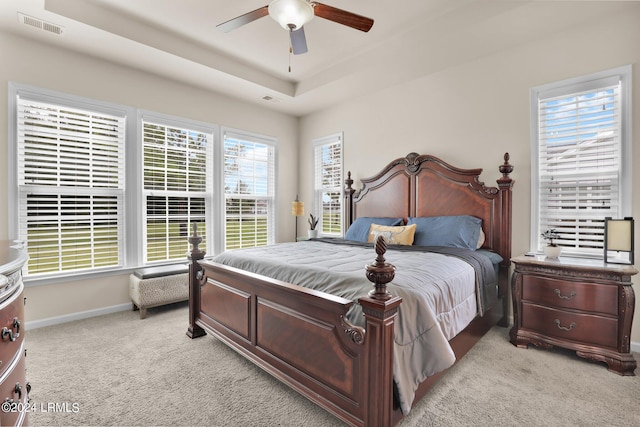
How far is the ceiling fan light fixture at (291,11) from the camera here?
2154mm

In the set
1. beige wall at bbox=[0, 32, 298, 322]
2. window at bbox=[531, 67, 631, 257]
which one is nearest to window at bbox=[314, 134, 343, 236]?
beige wall at bbox=[0, 32, 298, 322]

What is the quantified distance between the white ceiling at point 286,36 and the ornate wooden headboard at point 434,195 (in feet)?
3.90

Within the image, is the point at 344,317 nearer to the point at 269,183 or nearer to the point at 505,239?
the point at 505,239

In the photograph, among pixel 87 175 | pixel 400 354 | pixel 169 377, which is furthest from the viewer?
pixel 87 175

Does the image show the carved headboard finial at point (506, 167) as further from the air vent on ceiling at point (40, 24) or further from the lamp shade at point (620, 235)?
the air vent on ceiling at point (40, 24)

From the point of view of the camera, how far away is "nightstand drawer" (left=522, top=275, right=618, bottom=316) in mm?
2311

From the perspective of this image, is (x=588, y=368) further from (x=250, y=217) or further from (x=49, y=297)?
(x=49, y=297)

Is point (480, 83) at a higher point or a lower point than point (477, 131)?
higher

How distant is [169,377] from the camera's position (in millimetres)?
2205

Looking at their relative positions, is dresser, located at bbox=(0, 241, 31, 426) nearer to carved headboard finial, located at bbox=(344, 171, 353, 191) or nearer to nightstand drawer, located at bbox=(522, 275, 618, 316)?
nightstand drawer, located at bbox=(522, 275, 618, 316)

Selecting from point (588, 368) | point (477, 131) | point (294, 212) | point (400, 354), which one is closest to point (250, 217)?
point (294, 212)

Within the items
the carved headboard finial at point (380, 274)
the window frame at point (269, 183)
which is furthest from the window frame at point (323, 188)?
the carved headboard finial at point (380, 274)

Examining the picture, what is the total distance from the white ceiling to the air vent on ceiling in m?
0.05

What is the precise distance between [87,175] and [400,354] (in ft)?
12.2
